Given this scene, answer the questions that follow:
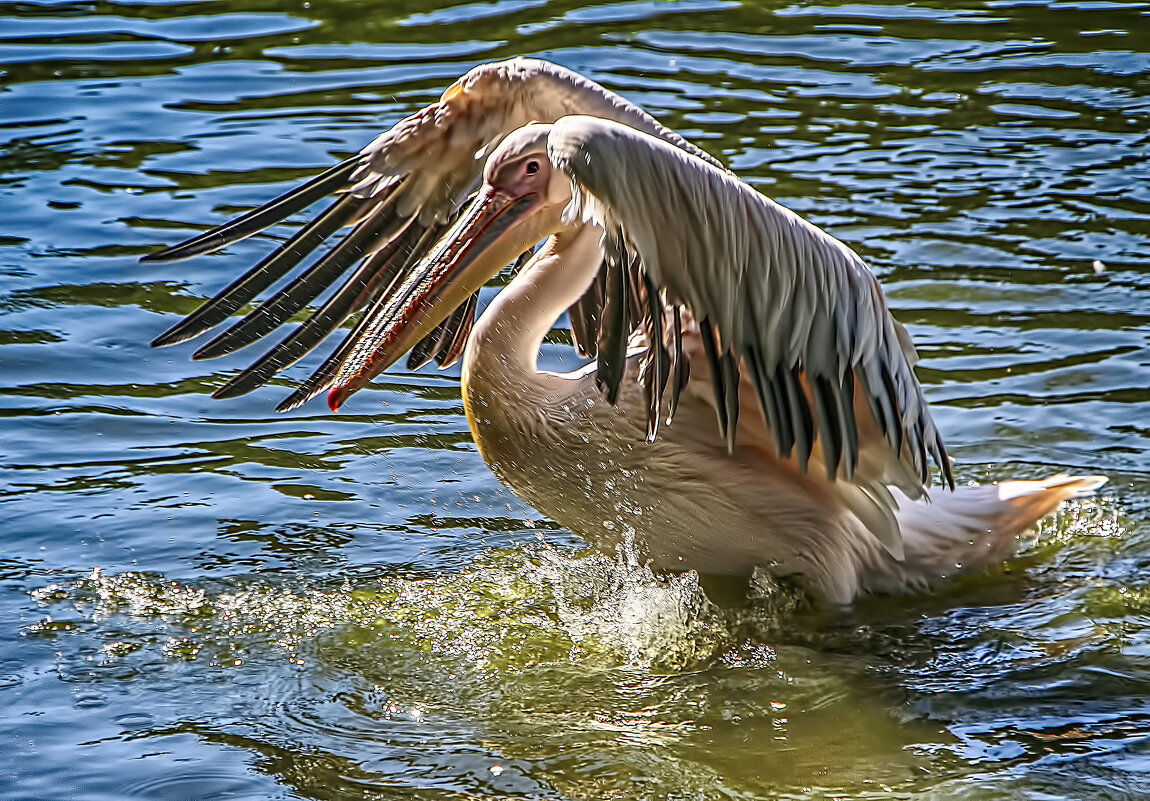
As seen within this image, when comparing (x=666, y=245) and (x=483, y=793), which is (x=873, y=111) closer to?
(x=666, y=245)

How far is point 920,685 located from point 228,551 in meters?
1.86

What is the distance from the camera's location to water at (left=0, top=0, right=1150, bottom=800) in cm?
352

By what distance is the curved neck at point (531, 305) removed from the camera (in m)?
4.24

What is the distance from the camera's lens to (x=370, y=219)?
15.2 feet

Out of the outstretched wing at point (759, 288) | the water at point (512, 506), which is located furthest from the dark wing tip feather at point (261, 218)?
the outstretched wing at point (759, 288)

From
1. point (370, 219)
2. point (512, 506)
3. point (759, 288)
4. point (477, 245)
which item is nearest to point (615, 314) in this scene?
point (759, 288)

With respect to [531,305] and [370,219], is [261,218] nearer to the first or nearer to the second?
[370,219]

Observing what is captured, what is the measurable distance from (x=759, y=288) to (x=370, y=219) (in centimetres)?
138

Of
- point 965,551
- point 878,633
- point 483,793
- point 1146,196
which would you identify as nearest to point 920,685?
point 878,633

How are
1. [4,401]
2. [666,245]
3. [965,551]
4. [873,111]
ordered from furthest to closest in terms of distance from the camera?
[873,111] → [4,401] → [965,551] → [666,245]

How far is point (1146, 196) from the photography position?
6688mm

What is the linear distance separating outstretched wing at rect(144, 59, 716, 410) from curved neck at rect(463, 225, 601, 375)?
14.0 inches

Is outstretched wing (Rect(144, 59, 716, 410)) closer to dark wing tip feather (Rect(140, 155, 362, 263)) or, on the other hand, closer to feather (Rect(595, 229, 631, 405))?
dark wing tip feather (Rect(140, 155, 362, 263))

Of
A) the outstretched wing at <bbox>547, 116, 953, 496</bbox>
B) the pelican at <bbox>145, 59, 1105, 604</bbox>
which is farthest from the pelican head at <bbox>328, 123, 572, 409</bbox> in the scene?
the outstretched wing at <bbox>547, 116, 953, 496</bbox>
